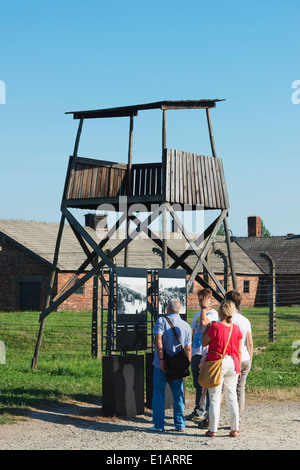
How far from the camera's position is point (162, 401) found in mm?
9461

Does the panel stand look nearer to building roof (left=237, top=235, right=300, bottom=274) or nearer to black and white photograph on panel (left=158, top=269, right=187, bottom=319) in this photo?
black and white photograph on panel (left=158, top=269, right=187, bottom=319)

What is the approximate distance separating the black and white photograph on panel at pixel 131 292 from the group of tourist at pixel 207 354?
4.41 ft

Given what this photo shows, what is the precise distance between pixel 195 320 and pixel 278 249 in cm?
4833

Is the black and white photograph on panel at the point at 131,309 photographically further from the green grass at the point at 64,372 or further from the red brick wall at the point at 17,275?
the red brick wall at the point at 17,275

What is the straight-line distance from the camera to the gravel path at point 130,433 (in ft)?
27.5

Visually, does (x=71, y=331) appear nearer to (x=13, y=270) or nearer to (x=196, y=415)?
(x=196, y=415)

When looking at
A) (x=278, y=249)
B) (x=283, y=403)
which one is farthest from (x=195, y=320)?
(x=278, y=249)

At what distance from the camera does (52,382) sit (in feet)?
42.9

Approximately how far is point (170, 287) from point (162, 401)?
2.77m

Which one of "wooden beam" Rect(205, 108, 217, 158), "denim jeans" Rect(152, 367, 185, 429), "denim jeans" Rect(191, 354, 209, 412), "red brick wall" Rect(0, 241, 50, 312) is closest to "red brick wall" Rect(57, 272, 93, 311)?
"red brick wall" Rect(0, 241, 50, 312)

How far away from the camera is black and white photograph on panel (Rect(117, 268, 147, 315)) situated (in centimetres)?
1093

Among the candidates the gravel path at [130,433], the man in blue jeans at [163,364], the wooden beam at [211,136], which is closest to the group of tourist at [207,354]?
the man in blue jeans at [163,364]

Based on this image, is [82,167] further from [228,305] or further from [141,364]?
[228,305]

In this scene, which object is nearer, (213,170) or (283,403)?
(283,403)
